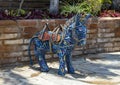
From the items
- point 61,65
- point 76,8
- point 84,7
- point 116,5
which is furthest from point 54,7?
point 61,65

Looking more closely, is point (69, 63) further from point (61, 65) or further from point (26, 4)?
point (26, 4)

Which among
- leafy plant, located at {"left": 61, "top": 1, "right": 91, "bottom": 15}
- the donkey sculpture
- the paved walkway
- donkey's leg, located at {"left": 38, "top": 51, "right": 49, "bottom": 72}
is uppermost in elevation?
leafy plant, located at {"left": 61, "top": 1, "right": 91, "bottom": 15}

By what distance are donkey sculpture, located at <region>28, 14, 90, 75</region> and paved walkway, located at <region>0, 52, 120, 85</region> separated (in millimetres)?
219

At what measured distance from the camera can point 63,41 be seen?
6.63 m

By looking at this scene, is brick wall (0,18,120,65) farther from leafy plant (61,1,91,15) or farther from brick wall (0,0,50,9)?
brick wall (0,0,50,9)

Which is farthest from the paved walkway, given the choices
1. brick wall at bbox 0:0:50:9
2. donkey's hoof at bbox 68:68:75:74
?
brick wall at bbox 0:0:50:9

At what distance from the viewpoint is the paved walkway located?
631 centimetres

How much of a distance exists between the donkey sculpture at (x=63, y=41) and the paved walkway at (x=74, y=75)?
0.72 feet

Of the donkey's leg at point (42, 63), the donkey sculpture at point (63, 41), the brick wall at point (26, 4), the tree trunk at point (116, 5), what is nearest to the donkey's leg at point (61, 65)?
the donkey sculpture at point (63, 41)

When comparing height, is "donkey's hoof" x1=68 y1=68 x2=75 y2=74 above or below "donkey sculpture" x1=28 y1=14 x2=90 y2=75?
below

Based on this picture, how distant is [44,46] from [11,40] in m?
0.80

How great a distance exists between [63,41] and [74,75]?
27.2 inches

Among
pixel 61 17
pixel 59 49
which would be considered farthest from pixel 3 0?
pixel 59 49

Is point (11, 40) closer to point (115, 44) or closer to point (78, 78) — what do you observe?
point (78, 78)
